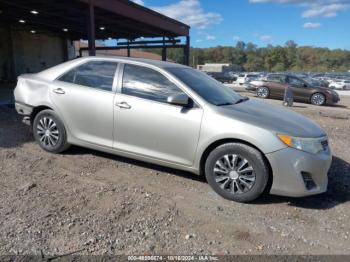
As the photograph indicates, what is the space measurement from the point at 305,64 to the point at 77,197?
122185 millimetres

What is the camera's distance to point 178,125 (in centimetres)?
429

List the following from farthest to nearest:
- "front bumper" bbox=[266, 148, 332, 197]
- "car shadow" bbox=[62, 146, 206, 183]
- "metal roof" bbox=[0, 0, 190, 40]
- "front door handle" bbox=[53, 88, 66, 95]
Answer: "metal roof" bbox=[0, 0, 190, 40]
"front door handle" bbox=[53, 88, 66, 95]
"car shadow" bbox=[62, 146, 206, 183]
"front bumper" bbox=[266, 148, 332, 197]

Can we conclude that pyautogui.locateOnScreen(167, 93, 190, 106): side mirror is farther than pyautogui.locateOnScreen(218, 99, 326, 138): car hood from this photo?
Yes

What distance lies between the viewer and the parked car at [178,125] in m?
3.92

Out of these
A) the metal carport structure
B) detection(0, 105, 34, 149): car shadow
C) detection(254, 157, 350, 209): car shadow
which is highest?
the metal carport structure

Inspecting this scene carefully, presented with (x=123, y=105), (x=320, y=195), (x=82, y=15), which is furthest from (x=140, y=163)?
(x=82, y=15)

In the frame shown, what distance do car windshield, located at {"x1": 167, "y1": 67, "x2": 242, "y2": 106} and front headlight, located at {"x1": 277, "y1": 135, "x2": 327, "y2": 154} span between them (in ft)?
3.36

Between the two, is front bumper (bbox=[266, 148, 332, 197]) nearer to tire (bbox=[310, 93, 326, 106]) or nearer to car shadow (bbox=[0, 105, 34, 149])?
car shadow (bbox=[0, 105, 34, 149])

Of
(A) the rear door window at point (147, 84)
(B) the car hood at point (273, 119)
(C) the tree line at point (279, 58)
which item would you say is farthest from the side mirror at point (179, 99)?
(C) the tree line at point (279, 58)

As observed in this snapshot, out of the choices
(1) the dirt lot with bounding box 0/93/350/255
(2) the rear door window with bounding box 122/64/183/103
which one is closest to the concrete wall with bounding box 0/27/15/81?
(1) the dirt lot with bounding box 0/93/350/255

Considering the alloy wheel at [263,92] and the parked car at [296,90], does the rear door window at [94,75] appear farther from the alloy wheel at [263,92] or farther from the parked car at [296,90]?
the alloy wheel at [263,92]

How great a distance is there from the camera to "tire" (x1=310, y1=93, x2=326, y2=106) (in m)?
17.7

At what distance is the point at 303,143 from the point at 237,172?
2.71 ft

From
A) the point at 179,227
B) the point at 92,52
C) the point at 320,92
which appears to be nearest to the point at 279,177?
the point at 179,227
